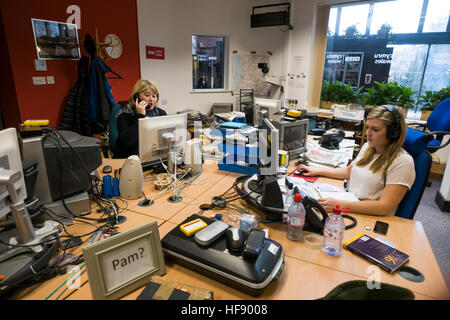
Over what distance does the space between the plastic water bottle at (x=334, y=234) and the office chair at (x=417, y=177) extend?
695mm

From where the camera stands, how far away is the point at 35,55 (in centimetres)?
295

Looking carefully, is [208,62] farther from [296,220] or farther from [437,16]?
[296,220]

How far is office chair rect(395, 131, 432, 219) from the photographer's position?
1552mm

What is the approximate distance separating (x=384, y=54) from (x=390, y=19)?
548mm


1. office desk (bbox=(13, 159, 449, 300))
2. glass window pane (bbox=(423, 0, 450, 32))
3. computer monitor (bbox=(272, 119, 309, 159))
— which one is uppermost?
glass window pane (bbox=(423, 0, 450, 32))

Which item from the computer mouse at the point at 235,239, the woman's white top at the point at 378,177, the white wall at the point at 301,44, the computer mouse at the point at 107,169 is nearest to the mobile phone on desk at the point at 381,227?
the woman's white top at the point at 378,177

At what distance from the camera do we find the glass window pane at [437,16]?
13.2ft

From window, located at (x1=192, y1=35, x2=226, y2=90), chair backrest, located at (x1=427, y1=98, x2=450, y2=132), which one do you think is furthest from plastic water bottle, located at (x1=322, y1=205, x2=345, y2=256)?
window, located at (x1=192, y1=35, x2=226, y2=90)

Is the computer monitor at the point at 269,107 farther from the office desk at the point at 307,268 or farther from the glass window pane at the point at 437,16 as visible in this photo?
the glass window pane at the point at 437,16

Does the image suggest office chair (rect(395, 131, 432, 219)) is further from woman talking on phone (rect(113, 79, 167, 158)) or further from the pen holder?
woman talking on phone (rect(113, 79, 167, 158))

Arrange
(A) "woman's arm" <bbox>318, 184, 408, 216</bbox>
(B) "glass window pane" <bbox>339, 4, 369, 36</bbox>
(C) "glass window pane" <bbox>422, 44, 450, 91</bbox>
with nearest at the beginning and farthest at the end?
(A) "woman's arm" <bbox>318, 184, 408, 216</bbox> → (C) "glass window pane" <bbox>422, 44, 450, 91</bbox> → (B) "glass window pane" <bbox>339, 4, 369, 36</bbox>

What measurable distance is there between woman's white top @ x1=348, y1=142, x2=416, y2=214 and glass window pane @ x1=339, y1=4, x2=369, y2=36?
13.0 ft

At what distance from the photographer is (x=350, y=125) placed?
4586 millimetres
